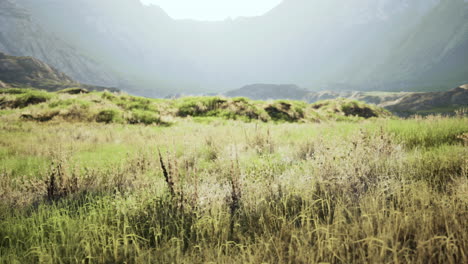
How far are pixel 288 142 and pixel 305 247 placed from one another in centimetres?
558

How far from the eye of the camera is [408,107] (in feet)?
301

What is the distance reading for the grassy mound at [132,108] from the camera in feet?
42.8

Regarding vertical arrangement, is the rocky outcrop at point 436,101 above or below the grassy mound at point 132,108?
above

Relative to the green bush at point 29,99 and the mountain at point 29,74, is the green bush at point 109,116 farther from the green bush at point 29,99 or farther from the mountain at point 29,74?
the mountain at point 29,74

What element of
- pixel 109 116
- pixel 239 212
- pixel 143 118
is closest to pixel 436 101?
pixel 143 118

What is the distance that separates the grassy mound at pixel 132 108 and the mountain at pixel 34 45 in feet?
583

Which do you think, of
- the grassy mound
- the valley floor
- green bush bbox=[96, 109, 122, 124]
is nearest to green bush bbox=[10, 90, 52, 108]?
the grassy mound

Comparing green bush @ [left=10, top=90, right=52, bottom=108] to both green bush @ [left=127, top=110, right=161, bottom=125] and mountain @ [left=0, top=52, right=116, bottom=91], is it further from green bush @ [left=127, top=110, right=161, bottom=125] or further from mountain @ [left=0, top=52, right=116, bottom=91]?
mountain @ [left=0, top=52, right=116, bottom=91]

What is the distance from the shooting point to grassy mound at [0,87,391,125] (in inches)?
514

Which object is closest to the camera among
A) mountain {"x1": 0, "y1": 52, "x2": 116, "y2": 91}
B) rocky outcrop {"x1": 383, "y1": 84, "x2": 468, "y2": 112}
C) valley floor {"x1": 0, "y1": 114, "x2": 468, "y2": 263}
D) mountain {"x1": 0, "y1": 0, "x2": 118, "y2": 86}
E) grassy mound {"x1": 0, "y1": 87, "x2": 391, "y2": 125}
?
valley floor {"x1": 0, "y1": 114, "x2": 468, "y2": 263}

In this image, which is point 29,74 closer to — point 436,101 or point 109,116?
point 109,116

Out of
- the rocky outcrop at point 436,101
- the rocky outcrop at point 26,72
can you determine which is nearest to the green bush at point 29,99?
the rocky outcrop at point 436,101

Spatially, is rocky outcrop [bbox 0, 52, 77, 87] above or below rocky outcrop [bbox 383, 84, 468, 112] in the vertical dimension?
above

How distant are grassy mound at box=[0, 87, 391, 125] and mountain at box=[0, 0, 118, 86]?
177575 mm
